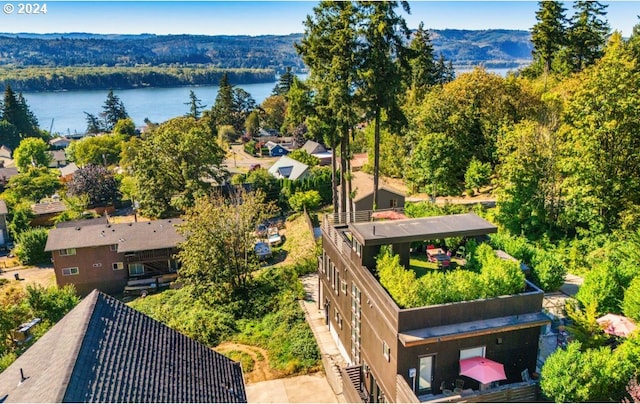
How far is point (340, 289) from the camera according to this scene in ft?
71.2

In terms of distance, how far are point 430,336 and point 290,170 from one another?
44.9m

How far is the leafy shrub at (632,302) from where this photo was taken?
17344mm

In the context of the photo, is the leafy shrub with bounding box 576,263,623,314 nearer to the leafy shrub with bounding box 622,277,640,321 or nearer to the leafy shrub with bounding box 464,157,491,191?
the leafy shrub with bounding box 622,277,640,321

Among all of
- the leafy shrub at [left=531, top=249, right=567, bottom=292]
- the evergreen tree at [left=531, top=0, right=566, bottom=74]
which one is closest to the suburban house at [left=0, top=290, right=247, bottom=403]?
the leafy shrub at [left=531, top=249, right=567, bottom=292]

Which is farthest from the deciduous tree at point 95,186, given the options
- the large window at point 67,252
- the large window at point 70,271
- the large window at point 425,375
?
the large window at point 425,375

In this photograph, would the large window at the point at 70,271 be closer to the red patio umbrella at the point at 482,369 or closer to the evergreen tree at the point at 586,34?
the red patio umbrella at the point at 482,369

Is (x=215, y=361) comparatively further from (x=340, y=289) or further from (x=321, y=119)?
(x=321, y=119)

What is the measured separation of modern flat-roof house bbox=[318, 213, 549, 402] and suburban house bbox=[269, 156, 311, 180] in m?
36.9

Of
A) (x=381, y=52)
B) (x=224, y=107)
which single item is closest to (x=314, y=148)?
(x=224, y=107)

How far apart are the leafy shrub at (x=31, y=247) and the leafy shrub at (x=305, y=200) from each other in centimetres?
2292

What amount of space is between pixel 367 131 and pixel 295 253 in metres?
21.6

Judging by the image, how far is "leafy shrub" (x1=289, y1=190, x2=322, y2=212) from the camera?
151ft

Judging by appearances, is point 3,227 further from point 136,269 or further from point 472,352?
point 472,352

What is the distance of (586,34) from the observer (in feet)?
169
